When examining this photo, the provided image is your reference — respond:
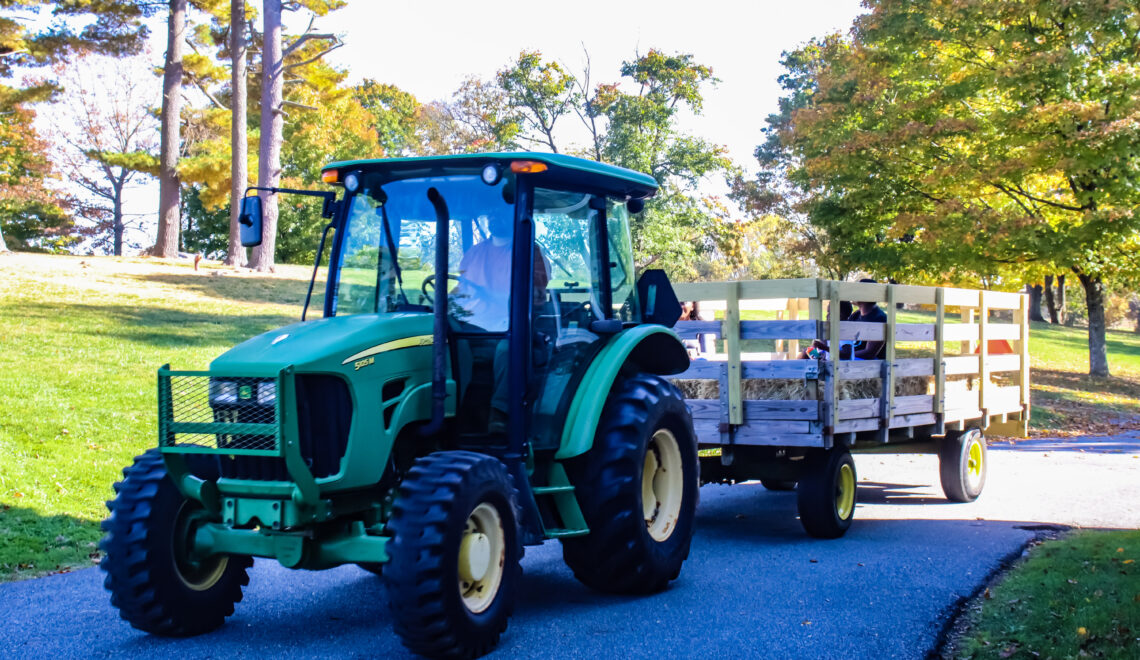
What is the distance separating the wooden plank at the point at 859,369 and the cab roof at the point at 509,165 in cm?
250

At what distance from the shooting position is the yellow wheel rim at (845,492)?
8320 millimetres

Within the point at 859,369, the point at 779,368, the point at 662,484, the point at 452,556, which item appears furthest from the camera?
the point at 859,369

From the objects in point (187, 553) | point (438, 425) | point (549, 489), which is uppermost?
point (438, 425)

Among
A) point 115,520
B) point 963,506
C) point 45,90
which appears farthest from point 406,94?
point 115,520

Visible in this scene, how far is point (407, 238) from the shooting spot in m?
5.86

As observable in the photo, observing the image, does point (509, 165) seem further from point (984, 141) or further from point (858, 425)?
point (984, 141)

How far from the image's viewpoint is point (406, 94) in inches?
2143

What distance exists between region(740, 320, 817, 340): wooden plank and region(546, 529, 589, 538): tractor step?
2760mm

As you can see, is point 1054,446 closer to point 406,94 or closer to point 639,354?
point 639,354

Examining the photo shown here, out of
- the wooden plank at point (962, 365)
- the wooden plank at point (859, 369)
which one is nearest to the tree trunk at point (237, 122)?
the wooden plank at point (962, 365)

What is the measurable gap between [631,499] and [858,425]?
2970 mm

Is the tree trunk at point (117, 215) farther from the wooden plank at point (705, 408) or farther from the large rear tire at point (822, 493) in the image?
the large rear tire at point (822, 493)

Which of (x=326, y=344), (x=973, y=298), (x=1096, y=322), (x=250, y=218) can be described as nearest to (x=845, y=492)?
(x=973, y=298)

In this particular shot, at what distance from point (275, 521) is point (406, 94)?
51844 mm
